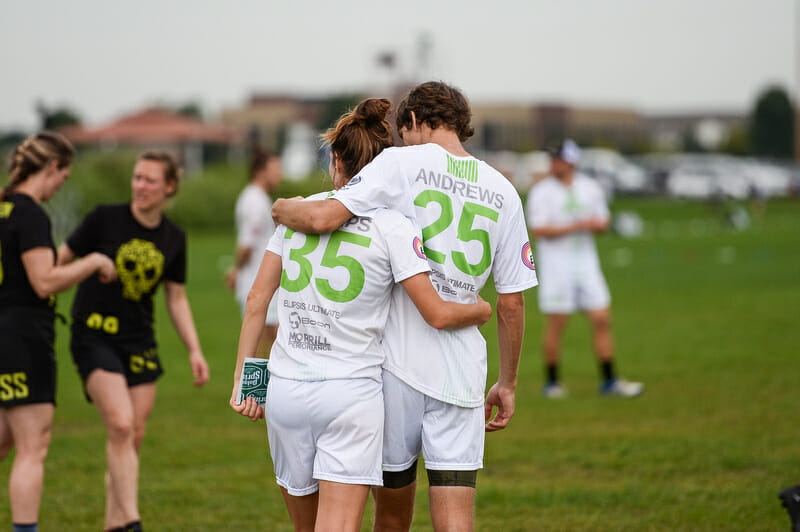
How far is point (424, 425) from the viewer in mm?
4066

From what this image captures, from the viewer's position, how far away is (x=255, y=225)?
930cm

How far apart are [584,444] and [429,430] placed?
13.5 feet

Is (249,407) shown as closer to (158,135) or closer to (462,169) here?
(462,169)

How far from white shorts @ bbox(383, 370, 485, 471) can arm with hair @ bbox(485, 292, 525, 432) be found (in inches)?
8.3

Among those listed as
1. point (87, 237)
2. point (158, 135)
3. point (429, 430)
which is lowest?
point (429, 430)

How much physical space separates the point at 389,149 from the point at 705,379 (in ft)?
24.9

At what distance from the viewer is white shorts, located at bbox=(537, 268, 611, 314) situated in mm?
9914

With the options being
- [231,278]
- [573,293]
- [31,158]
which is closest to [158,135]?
[231,278]

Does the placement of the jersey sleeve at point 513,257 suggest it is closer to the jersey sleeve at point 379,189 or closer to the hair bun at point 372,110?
the jersey sleeve at point 379,189

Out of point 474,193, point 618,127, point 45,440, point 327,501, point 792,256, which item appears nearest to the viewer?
point 327,501

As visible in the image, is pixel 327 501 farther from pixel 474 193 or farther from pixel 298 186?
pixel 298 186

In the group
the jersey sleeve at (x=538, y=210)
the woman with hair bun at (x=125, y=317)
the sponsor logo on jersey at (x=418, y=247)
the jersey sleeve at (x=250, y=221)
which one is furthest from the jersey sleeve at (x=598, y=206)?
the sponsor logo on jersey at (x=418, y=247)

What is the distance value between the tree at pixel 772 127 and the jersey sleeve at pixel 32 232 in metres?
88.4

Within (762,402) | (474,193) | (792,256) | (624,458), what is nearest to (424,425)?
(474,193)
